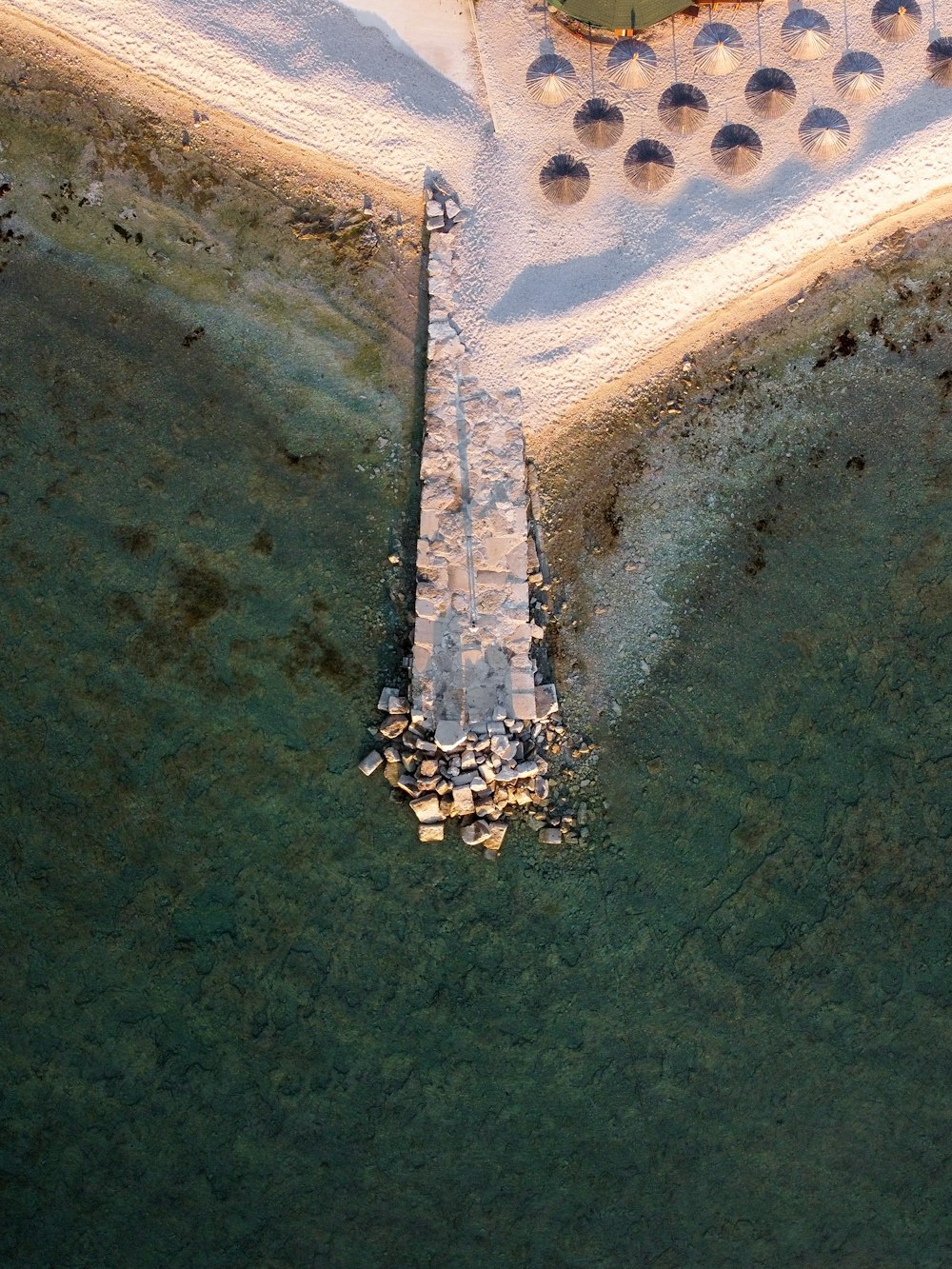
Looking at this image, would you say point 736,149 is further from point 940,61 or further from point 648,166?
point 940,61

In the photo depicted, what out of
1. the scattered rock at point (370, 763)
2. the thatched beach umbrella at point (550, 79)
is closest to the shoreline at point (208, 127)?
the thatched beach umbrella at point (550, 79)

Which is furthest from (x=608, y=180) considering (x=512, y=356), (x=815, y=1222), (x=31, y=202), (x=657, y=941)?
(x=815, y=1222)

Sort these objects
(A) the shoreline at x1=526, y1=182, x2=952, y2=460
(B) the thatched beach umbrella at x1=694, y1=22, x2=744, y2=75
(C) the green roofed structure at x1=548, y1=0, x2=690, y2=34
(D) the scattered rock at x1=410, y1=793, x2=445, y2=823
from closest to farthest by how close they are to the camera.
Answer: (C) the green roofed structure at x1=548, y1=0, x2=690, y2=34, (D) the scattered rock at x1=410, y1=793, x2=445, y2=823, (B) the thatched beach umbrella at x1=694, y1=22, x2=744, y2=75, (A) the shoreline at x1=526, y1=182, x2=952, y2=460

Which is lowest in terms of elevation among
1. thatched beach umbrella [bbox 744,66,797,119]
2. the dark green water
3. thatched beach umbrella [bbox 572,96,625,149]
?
the dark green water

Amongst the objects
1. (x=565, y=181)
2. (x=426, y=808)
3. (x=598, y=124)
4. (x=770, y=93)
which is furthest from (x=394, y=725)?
(x=770, y=93)

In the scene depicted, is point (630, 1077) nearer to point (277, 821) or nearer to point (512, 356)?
point (277, 821)

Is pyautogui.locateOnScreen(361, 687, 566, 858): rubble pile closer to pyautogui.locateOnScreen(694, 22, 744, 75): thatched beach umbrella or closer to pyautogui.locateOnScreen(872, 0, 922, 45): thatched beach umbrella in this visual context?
pyautogui.locateOnScreen(694, 22, 744, 75): thatched beach umbrella

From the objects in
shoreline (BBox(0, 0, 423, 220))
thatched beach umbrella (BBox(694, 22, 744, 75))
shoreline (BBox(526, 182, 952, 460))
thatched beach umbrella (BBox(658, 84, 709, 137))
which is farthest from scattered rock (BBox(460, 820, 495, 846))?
thatched beach umbrella (BBox(694, 22, 744, 75))
